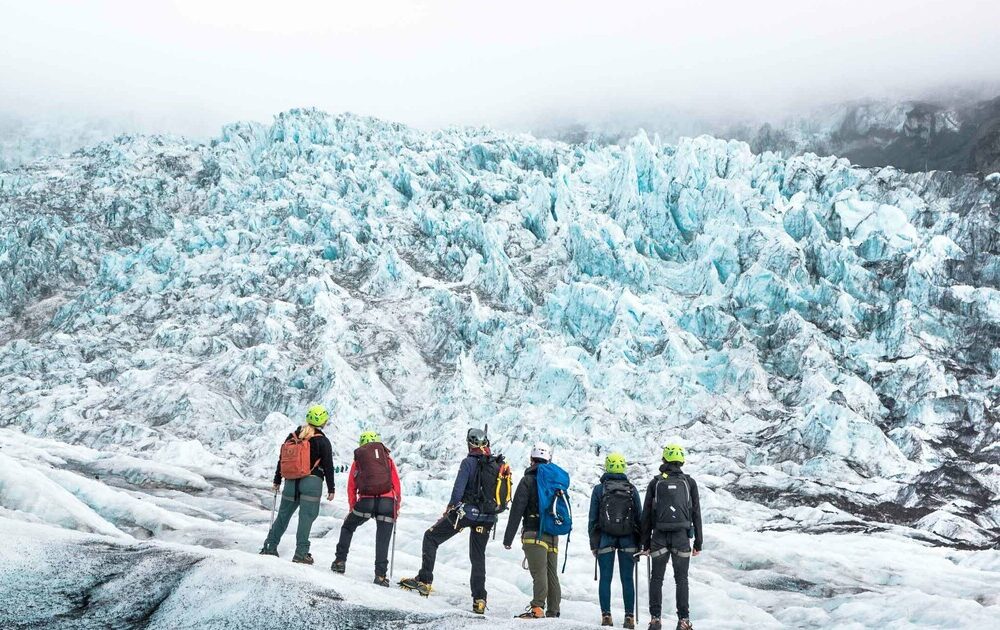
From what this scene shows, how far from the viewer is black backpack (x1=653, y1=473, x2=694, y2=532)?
9125 mm

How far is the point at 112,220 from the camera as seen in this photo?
89.4 metres

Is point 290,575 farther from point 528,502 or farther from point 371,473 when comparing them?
point 528,502

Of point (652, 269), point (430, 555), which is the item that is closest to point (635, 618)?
point (430, 555)

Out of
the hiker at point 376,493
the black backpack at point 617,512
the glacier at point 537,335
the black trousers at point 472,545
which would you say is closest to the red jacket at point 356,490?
the hiker at point 376,493

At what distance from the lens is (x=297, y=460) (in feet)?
31.5

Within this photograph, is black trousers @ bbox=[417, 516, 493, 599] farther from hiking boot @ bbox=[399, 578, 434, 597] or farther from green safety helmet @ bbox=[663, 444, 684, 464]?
green safety helmet @ bbox=[663, 444, 684, 464]

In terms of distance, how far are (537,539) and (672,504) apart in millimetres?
1675

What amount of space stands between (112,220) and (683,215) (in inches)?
2558

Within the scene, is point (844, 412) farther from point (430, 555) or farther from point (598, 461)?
point (430, 555)

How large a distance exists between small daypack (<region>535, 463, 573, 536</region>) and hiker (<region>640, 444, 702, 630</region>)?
99 cm

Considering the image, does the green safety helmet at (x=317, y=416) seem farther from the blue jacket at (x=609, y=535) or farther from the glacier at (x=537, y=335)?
the glacier at (x=537, y=335)

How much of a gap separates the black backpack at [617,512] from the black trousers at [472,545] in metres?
1.43

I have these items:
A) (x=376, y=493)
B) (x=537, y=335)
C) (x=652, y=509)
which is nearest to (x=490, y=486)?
(x=376, y=493)

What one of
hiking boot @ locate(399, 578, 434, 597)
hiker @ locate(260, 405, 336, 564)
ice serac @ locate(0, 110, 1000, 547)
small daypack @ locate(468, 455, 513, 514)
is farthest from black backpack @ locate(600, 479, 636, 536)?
ice serac @ locate(0, 110, 1000, 547)
